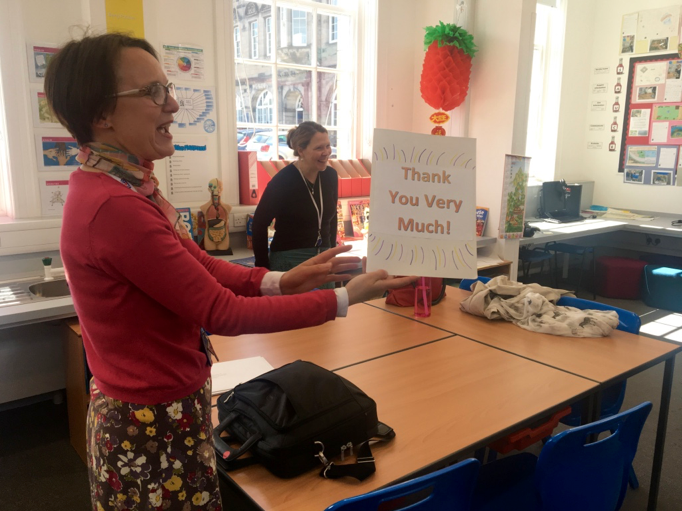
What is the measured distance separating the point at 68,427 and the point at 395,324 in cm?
187

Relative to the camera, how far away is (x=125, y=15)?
9.89 ft

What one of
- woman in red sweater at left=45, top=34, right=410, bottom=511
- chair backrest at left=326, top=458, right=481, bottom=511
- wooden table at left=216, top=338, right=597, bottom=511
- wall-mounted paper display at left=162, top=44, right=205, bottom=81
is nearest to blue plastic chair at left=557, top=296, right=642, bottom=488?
wooden table at left=216, top=338, right=597, bottom=511

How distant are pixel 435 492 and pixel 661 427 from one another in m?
1.40

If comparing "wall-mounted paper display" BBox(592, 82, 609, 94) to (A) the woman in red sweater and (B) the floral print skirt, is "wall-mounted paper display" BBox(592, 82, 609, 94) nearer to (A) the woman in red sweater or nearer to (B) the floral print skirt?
(A) the woman in red sweater

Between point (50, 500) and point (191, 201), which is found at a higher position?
point (191, 201)

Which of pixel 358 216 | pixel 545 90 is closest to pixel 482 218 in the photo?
pixel 358 216

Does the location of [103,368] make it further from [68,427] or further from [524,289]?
[68,427]

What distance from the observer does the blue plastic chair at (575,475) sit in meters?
1.34

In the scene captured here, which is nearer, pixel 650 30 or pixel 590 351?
pixel 590 351

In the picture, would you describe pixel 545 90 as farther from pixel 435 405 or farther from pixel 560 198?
pixel 435 405

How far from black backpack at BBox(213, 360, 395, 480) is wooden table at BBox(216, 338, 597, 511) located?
0.03 metres

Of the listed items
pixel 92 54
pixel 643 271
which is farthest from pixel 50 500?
pixel 643 271

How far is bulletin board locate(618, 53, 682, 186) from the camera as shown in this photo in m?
5.33

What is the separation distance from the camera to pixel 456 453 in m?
1.32
